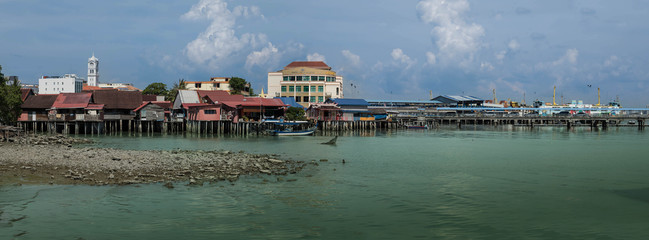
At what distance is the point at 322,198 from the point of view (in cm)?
1816

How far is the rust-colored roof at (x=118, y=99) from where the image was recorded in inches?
2452

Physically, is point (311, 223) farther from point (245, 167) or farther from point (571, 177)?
point (571, 177)

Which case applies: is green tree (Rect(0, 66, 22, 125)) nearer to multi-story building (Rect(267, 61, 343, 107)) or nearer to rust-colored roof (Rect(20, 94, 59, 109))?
rust-colored roof (Rect(20, 94, 59, 109))

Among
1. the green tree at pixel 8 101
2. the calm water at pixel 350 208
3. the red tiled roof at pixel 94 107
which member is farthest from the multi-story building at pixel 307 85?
the calm water at pixel 350 208

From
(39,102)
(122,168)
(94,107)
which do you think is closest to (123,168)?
(122,168)

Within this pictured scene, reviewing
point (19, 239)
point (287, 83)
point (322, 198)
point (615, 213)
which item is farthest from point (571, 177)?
point (287, 83)

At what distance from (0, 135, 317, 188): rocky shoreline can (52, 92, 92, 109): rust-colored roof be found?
36.2 metres

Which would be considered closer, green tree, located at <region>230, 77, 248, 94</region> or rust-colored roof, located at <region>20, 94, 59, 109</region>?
rust-colored roof, located at <region>20, 94, 59, 109</region>

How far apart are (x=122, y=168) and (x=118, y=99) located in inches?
1800

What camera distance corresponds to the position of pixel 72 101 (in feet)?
199

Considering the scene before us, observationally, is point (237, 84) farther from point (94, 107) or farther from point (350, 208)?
point (350, 208)

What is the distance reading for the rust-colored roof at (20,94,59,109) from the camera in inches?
2397

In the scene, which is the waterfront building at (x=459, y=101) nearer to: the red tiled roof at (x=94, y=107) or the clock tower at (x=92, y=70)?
the red tiled roof at (x=94, y=107)

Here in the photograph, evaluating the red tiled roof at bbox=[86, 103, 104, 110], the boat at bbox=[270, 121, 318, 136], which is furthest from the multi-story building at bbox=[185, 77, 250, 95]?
the boat at bbox=[270, 121, 318, 136]
